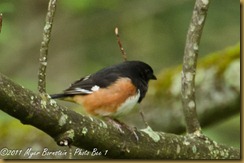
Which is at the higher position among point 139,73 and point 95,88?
point 139,73

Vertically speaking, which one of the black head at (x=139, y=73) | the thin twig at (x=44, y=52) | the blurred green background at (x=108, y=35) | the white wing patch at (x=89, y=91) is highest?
the blurred green background at (x=108, y=35)

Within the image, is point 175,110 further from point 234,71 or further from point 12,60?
point 12,60

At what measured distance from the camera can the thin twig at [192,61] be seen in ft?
17.7

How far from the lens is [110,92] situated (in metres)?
5.85

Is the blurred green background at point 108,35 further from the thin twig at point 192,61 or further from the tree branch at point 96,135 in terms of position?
the tree branch at point 96,135

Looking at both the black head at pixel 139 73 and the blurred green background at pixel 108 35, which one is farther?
the blurred green background at pixel 108 35

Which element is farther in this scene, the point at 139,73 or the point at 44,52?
the point at 139,73

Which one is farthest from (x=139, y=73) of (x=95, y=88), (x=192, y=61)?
(x=192, y=61)

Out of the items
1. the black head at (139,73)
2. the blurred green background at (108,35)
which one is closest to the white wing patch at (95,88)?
the black head at (139,73)

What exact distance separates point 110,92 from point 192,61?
0.81 metres

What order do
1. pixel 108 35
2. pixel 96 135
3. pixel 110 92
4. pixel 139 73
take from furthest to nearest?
pixel 108 35, pixel 139 73, pixel 110 92, pixel 96 135

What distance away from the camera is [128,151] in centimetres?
467

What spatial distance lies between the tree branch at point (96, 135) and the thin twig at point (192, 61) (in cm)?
22

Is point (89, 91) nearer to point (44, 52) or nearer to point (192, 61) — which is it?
point (192, 61)
